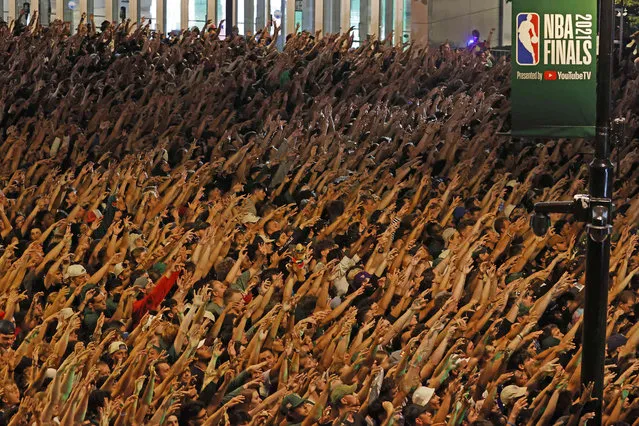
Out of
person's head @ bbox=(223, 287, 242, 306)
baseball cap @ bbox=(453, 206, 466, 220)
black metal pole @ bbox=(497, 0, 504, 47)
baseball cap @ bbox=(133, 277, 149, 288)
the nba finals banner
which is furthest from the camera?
black metal pole @ bbox=(497, 0, 504, 47)

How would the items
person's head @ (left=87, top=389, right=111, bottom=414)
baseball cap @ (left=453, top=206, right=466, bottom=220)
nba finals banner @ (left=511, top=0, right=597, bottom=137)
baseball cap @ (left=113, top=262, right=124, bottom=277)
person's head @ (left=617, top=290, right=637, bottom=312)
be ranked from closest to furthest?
1. nba finals banner @ (left=511, top=0, right=597, bottom=137)
2. person's head @ (left=87, top=389, right=111, bottom=414)
3. baseball cap @ (left=113, top=262, right=124, bottom=277)
4. person's head @ (left=617, top=290, right=637, bottom=312)
5. baseball cap @ (left=453, top=206, right=466, bottom=220)

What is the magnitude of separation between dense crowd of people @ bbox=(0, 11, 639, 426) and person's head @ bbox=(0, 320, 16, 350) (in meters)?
0.02

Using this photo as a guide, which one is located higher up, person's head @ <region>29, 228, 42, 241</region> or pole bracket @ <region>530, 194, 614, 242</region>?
pole bracket @ <region>530, 194, 614, 242</region>

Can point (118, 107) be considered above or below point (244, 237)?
above

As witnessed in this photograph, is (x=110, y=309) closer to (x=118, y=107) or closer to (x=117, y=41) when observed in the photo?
(x=118, y=107)

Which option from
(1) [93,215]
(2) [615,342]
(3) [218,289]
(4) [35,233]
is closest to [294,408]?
(3) [218,289]

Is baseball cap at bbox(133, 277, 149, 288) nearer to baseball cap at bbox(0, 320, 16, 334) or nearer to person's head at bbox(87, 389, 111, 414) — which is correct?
baseball cap at bbox(0, 320, 16, 334)

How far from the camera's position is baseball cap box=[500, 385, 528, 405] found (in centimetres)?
1497

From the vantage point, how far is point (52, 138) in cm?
2308

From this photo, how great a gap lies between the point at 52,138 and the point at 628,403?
1147 centimetres

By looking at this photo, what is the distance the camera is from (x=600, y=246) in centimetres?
1221

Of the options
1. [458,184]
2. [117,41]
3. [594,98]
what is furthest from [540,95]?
[117,41]

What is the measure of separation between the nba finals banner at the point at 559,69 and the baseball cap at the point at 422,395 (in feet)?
10.4

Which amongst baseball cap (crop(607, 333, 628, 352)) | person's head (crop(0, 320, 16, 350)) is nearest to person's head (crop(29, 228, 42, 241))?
person's head (crop(0, 320, 16, 350))
